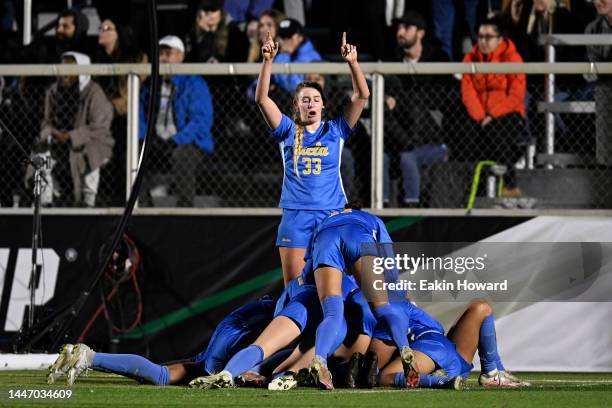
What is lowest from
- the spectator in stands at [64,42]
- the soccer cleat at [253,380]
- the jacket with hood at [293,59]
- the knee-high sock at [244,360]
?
the soccer cleat at [253,380]

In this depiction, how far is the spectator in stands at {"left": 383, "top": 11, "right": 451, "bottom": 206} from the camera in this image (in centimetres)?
1112

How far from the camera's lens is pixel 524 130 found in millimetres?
11102

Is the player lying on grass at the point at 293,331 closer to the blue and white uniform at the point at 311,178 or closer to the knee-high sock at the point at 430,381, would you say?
the knee-high sock at the point at 430,381

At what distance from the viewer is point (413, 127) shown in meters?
11.2

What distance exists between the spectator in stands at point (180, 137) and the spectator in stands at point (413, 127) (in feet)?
5.59

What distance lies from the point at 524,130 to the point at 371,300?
147 inches

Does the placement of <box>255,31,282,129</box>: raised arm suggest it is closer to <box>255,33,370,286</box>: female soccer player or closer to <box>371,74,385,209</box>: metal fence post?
<box>255,33,370,286</box>: female soccer player

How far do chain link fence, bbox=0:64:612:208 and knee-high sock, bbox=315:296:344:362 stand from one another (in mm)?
3599

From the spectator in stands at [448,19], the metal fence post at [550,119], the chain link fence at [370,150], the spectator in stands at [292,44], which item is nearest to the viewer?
the metal fence post at [550,119]

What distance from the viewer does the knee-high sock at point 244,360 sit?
7.18m

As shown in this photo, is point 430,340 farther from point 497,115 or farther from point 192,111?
point 192,111

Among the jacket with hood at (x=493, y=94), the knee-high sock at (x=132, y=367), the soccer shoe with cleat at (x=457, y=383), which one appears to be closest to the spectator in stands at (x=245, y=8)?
the jacket with hood at (x=493, y=94)

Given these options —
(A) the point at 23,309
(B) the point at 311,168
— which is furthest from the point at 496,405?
(A) the point at 23,309

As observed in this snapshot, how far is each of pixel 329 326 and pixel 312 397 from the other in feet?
2.13
